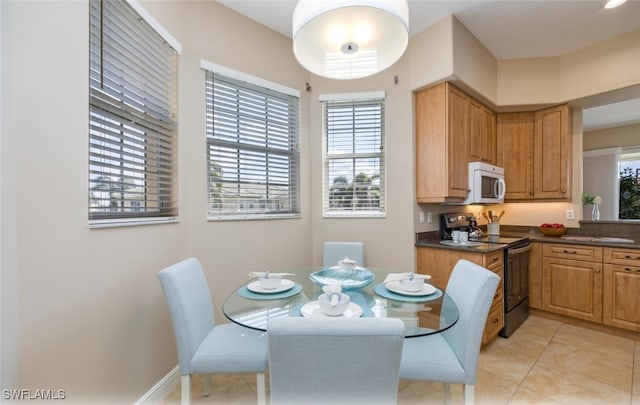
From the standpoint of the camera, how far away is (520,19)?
8.20ft

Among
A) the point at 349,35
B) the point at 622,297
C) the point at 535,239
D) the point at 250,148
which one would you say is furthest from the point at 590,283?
the point at 250,148

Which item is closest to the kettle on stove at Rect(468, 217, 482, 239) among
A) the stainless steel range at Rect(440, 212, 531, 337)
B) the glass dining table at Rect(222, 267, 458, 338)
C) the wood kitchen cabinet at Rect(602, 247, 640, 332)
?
the stainless steel range at Rect(440, 212, 531, 337)

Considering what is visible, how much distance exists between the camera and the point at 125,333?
5.27 feet

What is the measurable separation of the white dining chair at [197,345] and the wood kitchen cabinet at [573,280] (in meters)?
3.09

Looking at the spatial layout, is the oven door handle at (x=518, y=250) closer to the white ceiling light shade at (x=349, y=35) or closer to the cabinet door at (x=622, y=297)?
the cabinet door at (x=622, y=297)

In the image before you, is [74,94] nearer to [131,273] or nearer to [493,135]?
[131,273]

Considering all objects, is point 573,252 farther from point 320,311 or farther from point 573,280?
point 320,311

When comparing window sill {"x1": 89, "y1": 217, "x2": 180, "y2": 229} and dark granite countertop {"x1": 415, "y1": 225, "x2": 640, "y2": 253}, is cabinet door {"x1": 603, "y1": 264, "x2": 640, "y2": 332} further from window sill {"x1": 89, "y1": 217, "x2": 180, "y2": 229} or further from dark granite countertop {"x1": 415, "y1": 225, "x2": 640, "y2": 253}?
window sill {"x1": 89, "y1": 217, "x2": 180, "y2": 229}

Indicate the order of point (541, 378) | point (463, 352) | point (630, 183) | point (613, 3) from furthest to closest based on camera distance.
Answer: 1. point (630, 183)
2. point (613, 3)
3. point (541, 378)
4. point (463, 352)

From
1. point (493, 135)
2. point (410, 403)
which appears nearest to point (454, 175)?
point (493, 135)

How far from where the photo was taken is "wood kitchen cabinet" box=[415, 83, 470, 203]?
2.56m

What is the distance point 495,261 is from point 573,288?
3.70ft

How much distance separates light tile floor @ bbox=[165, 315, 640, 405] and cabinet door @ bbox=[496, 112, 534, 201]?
1.62 m

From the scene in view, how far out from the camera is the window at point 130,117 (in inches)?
57.8
